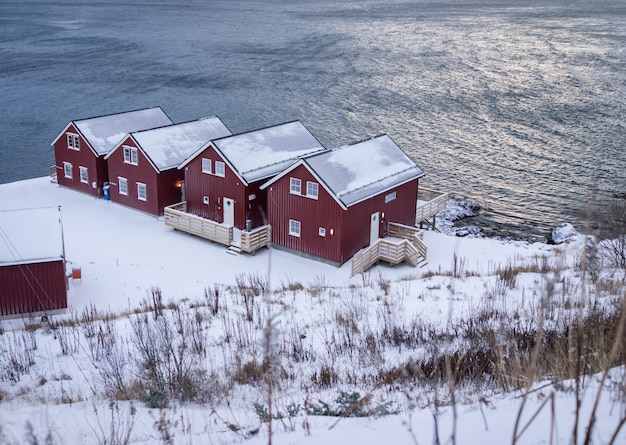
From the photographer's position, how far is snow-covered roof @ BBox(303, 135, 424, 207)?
26688 mm

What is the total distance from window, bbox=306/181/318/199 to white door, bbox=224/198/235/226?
4.02 meters

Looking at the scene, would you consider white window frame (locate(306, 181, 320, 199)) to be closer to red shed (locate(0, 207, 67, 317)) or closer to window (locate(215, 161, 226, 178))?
window (locate(215, 161, 226, 178))

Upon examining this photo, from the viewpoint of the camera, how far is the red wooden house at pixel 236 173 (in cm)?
2922

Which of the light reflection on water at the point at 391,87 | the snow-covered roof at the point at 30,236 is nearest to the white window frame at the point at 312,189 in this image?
the snow-covered roof at the point at 30,236

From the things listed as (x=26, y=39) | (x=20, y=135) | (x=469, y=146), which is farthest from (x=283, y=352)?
(x=26, y=39)

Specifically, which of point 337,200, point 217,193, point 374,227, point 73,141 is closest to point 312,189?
point 337,200

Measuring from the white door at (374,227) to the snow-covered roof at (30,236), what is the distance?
12.1 meters

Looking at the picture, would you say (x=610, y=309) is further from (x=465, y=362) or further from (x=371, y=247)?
(x=371, y=247)

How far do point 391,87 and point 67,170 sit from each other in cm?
3793

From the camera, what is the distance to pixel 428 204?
32.5 m

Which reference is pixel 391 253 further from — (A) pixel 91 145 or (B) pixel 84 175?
(B) pixel 84 175

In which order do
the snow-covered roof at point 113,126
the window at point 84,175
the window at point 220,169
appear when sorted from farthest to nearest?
1. the window at point 84,175
2. the snow-covered roof at point 113,126
3. the window at point 220,169

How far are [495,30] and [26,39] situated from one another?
2673 inches

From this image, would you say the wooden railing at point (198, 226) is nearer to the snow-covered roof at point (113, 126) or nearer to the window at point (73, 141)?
the snow-covered roof at point (113, 126)
